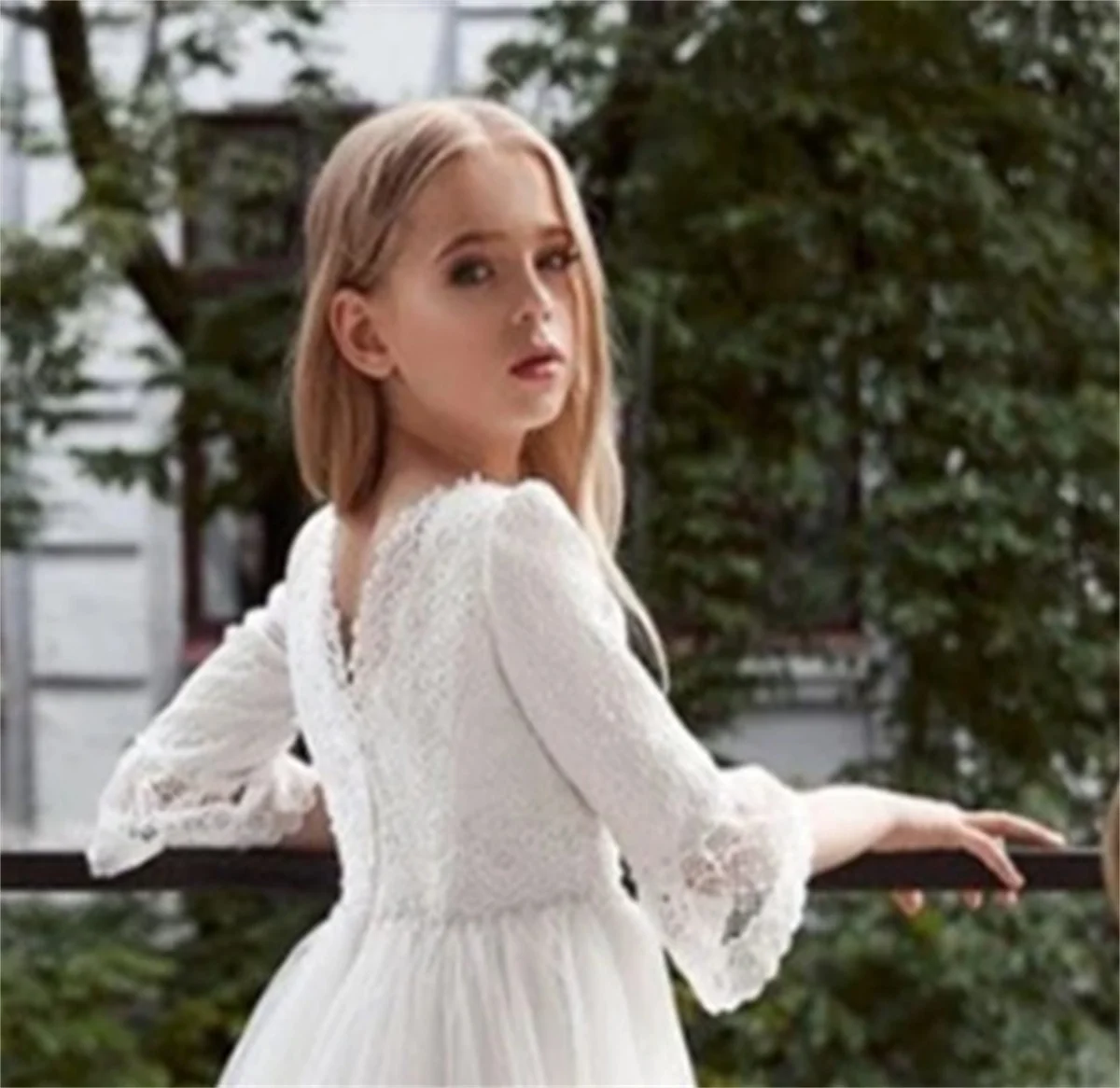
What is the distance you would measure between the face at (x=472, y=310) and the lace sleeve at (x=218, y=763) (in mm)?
167

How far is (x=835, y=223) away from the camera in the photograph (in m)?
2.48

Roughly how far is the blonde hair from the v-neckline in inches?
1.5

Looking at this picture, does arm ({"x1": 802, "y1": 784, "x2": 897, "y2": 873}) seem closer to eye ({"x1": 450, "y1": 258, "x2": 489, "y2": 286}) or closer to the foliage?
eye ({"x1": 450, "y1": 258, "x2": 489, "y2": 286})

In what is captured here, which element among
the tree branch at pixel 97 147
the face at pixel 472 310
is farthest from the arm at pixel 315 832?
the tree branch at pixel 97 147

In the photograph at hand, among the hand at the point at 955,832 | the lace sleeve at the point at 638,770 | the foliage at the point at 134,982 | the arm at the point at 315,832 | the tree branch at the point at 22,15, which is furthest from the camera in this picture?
the tree branch at the point at 22,15

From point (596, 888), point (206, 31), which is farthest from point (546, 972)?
point (206, 31)

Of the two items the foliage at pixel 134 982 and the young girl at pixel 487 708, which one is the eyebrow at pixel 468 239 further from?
the foliage at pixel 134 982

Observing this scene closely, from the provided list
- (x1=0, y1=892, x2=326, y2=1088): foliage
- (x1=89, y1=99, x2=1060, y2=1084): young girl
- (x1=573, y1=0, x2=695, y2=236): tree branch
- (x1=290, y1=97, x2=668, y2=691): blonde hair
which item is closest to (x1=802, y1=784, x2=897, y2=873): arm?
(x1=89, y1=99, x2=1060, y2=1084): young girl

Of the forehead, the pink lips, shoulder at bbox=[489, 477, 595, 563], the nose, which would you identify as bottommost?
shoulder at bbox=[489, 477, 595, 563]

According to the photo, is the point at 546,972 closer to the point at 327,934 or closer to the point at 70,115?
the point at 327,934

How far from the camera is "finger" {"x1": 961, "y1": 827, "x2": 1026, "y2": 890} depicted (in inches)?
47.9

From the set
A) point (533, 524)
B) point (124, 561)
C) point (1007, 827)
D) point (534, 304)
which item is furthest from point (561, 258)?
point (124, 561)

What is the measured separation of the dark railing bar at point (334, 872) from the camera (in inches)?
50.2

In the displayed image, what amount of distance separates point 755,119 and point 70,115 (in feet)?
2.21
